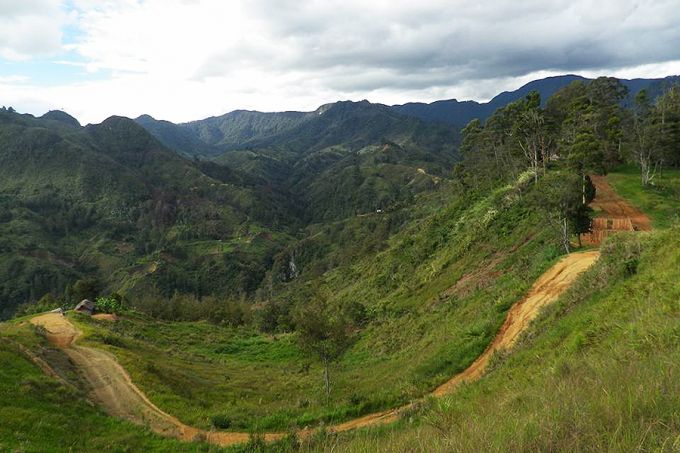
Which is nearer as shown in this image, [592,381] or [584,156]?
[592,381]

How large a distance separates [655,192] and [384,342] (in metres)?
28.4

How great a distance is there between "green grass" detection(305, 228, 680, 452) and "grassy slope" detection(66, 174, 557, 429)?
6128 millimetres

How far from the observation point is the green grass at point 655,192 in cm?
3108

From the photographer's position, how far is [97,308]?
4866 centimetres

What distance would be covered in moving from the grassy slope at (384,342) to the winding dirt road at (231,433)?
588 millimetres

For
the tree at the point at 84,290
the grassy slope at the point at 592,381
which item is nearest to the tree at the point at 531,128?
the grassy slope at the point at 592,381

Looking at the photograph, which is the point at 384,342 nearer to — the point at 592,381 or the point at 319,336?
the point at 319,336

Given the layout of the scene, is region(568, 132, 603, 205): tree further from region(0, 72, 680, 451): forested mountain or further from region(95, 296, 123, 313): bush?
region(95, 296, 123, 313): bush

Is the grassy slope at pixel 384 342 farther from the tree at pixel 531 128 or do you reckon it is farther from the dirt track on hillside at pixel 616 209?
the tree at pixel 531 128

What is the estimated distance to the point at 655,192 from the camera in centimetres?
3803

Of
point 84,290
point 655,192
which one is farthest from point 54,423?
point 84,290

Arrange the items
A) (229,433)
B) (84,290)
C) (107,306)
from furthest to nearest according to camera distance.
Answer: (84,290) < (107,306) < (229,433)

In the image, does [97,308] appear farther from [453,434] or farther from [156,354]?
[453,434]

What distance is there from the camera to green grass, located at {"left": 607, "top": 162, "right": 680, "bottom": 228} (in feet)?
102
